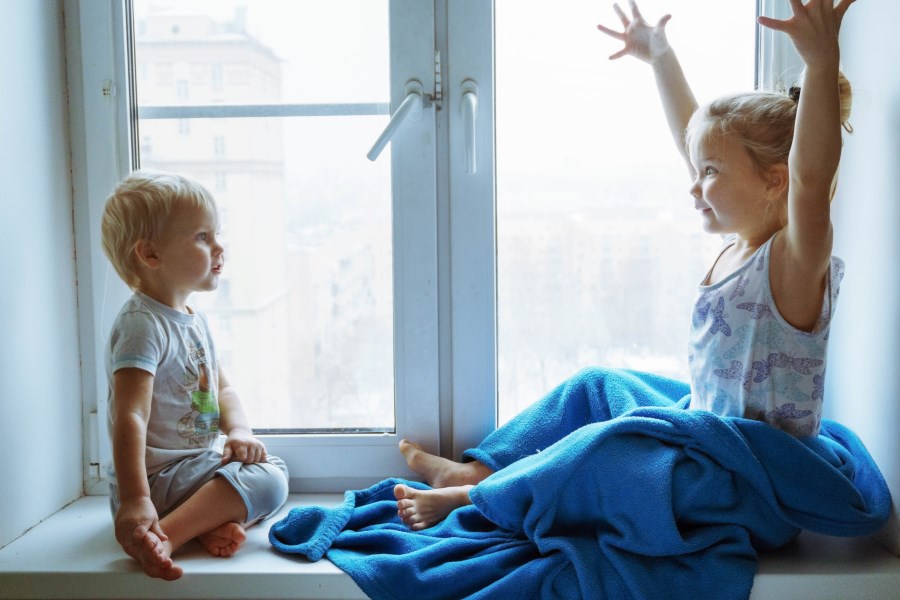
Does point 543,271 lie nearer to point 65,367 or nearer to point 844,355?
point 844,355

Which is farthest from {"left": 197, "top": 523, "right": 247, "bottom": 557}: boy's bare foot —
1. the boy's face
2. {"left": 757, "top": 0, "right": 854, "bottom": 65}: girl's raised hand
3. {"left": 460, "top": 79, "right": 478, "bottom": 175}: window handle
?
{"left": 757, "top": 0, "right": 854, "bottom": 65}: girl's raised hand

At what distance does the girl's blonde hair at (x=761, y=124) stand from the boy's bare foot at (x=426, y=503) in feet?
1.92

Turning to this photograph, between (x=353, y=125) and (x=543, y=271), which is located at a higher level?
(x=353, y=125)

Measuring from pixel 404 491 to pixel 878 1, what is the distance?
89cm

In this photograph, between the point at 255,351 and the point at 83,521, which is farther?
the point at 255,351

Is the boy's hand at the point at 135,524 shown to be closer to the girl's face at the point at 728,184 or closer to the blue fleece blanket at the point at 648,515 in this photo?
the blue fleece blanket at the point at 648,515

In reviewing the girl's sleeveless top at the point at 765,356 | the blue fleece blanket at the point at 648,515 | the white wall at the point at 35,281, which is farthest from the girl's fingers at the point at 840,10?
the white wall at the point at 35,281

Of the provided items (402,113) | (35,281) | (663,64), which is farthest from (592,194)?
→ (35,281)

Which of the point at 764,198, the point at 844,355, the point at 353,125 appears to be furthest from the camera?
the point at 353,125

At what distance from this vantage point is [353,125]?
1.28m

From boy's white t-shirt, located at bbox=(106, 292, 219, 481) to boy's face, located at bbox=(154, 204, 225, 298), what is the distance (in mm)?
44

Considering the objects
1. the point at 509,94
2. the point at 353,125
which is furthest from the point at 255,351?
the point at 509,94

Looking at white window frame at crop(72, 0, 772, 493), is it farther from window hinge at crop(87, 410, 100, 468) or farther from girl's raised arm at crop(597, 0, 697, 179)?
girl's raised arm at crop(597, 0, 697, 179)

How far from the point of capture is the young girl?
969 mm
